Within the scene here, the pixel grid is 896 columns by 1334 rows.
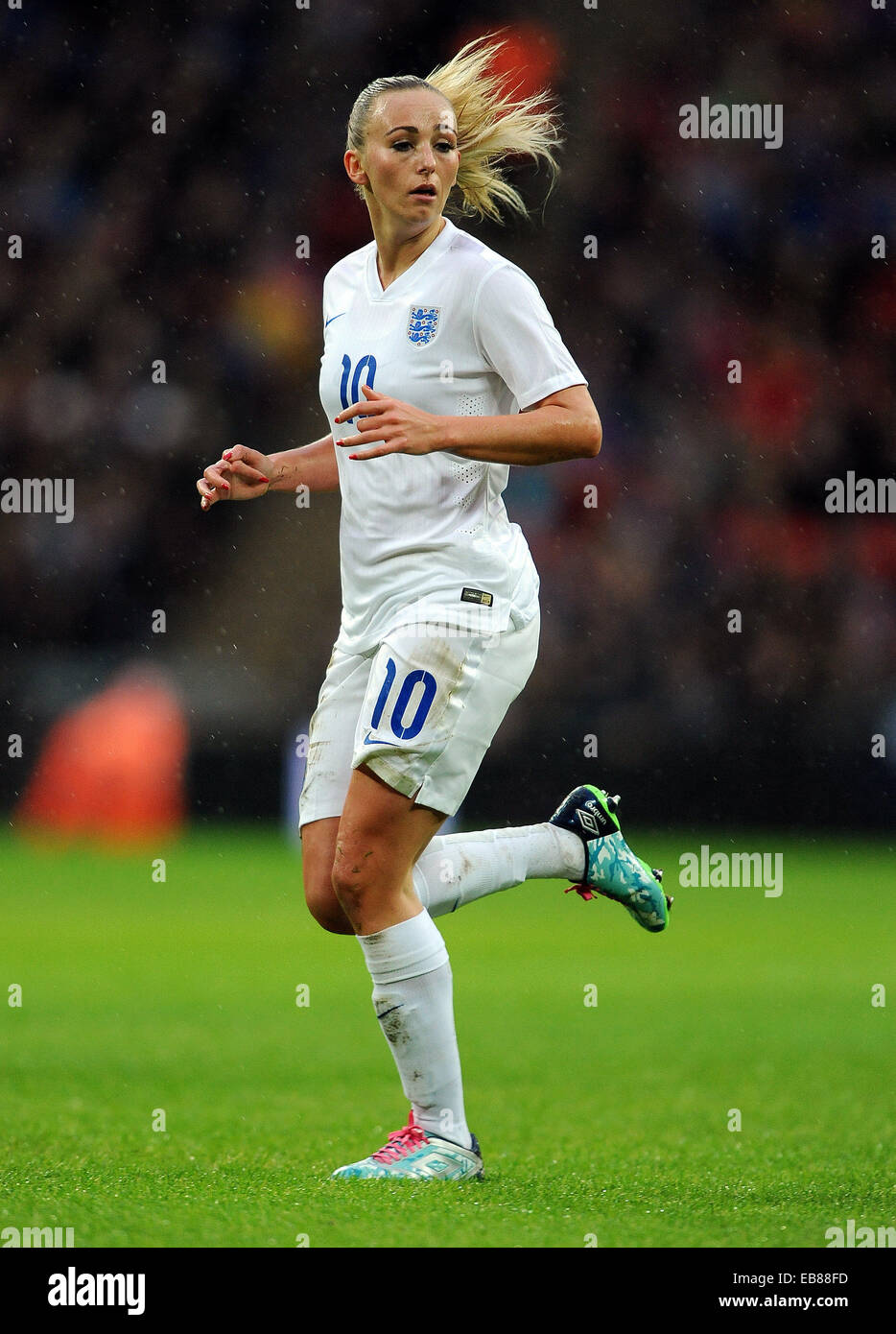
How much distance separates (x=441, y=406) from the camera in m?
3.90

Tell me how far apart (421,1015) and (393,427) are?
4.18ft

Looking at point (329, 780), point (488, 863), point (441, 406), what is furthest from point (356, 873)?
point (441, 406)

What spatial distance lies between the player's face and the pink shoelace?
1.99 metres

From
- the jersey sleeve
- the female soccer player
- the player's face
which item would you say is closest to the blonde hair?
the female soccer player

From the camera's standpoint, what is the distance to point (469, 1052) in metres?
6.34

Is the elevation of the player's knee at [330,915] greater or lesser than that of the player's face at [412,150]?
lesser

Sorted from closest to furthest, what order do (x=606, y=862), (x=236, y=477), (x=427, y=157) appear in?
(x=427, y=157) → (x=236, y=477) → (x=606, y=862)

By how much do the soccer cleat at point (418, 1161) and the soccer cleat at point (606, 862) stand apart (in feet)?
2.75

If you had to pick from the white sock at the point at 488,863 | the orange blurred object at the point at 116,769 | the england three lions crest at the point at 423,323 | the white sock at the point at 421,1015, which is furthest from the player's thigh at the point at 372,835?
the orange blurred object at the point at 116,769

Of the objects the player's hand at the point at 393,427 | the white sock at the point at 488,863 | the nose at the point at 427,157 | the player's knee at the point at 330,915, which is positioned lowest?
the player's knee at the point at 330,915

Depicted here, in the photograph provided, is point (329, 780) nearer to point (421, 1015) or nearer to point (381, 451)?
point (421, 1015)

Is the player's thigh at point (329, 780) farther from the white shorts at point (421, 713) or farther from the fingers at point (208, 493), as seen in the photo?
the fingers at point (208, 493)

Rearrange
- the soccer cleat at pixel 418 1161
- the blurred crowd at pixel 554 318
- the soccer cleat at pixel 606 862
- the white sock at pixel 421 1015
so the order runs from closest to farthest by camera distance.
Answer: the soccer cleat at pixel 418 1161 < the white sock at pixel 421 1015 < the soccer cleat at pixel 606 862 < the blurred crowd at pixel 554 318

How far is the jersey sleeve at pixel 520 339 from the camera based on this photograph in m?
3.79
